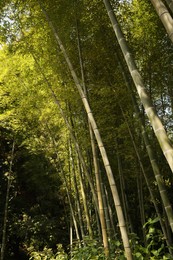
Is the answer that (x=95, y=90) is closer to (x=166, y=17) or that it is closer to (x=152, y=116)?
(x=152, y=116)

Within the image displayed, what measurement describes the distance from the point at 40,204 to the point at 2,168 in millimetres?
2064

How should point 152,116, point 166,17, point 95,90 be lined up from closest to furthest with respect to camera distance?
point 166,17, point 152,116, point 95,90

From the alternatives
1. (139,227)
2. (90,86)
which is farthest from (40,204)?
(90,86)

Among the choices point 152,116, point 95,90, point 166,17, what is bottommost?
point 152,116

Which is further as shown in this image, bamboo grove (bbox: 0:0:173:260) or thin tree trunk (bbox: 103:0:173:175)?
bamboo grove (bbox: 0:0:173:260)

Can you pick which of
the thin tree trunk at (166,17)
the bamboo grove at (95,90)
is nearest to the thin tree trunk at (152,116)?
the bamboo grove at (95,90)

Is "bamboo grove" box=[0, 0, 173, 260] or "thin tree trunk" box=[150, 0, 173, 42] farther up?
"bamboo grove" box=[0, 0, 173, 260]

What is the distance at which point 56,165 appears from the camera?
962 centimetres

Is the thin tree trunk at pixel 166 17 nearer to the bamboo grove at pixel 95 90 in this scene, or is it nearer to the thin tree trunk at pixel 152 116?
the bamboo grove at pixel 95 90

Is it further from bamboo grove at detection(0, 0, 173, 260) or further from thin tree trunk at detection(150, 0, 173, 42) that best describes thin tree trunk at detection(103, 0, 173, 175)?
thin tree trunk at detection(150, 0, 173, 42)

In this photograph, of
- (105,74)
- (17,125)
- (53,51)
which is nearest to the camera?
(53,51)

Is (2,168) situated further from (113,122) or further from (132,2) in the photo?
(132,2)

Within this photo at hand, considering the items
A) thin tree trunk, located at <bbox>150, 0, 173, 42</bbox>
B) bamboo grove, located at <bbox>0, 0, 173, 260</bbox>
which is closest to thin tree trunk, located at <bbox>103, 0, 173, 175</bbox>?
bamboo grove, located at <bbox>0, 0, 173, 260</bbox>

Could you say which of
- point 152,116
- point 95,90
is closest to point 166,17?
point 152,116
